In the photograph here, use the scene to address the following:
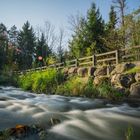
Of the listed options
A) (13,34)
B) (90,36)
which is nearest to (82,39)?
(90,36)

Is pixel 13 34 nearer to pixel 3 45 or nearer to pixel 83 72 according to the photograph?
pixel 3 45

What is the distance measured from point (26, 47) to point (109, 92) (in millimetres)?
42633

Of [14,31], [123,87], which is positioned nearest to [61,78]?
[123,87]

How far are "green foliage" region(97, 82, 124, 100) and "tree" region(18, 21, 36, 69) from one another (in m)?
40.3

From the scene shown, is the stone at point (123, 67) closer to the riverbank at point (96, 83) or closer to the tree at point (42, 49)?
the riverbank at point (96, 83)

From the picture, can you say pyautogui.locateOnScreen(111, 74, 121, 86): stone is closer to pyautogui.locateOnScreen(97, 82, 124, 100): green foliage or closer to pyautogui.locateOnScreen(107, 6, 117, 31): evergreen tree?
pyautogui.locateOnScreen(97, 82, 124, 100): green foliage

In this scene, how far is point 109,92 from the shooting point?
10.3 meters

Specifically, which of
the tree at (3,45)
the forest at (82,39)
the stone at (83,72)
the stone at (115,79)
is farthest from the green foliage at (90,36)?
the tree at (3,45)

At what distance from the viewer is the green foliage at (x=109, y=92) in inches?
394

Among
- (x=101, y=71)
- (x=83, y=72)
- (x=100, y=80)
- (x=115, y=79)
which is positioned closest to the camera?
(x=115, y=79)

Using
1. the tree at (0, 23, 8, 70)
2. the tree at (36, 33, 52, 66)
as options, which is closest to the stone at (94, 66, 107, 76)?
the tree at (36, 33, 52, 66)

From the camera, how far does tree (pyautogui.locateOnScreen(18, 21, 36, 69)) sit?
5038 centimetres

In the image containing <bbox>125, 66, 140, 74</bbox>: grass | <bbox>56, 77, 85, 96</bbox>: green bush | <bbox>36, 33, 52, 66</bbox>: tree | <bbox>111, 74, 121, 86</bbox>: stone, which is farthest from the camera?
<bbox>36, 33, 52, 66</bbox>: tree

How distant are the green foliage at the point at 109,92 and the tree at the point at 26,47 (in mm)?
40334
